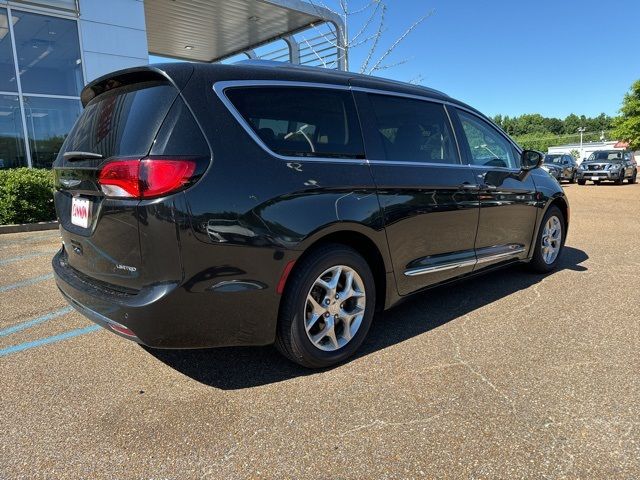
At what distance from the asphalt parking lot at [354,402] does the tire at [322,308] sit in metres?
0.14

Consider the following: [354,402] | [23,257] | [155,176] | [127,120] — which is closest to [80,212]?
[127,120]

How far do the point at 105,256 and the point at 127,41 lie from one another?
1092cm

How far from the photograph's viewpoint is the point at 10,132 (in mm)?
10508

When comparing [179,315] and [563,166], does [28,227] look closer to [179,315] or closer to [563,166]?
[179,315]

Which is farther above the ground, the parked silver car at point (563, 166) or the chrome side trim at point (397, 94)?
the chrome side trim at point (397, 94)

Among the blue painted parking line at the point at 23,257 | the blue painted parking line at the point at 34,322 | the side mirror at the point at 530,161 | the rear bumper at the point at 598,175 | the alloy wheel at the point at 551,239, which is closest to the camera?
A: the blue painted parking line at the point at 34,322

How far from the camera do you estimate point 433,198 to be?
3.51 meters

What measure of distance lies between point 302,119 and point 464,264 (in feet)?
6.20

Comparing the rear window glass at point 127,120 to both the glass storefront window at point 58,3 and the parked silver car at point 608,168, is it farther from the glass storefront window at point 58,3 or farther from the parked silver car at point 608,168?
the parked silver car at point 608,168

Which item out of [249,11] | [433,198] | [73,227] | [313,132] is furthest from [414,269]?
[249,11]

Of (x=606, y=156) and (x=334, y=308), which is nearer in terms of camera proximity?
(x=334, y=308)

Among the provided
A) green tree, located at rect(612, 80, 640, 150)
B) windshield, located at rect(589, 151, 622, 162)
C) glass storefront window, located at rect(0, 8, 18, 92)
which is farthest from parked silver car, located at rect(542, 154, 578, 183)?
glass storefront window, located at rect(0, 8, 18, 92)

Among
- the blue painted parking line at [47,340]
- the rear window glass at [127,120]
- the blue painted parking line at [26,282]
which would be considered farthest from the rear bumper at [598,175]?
the rear window glass at [127,120]

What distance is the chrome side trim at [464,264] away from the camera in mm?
3420
